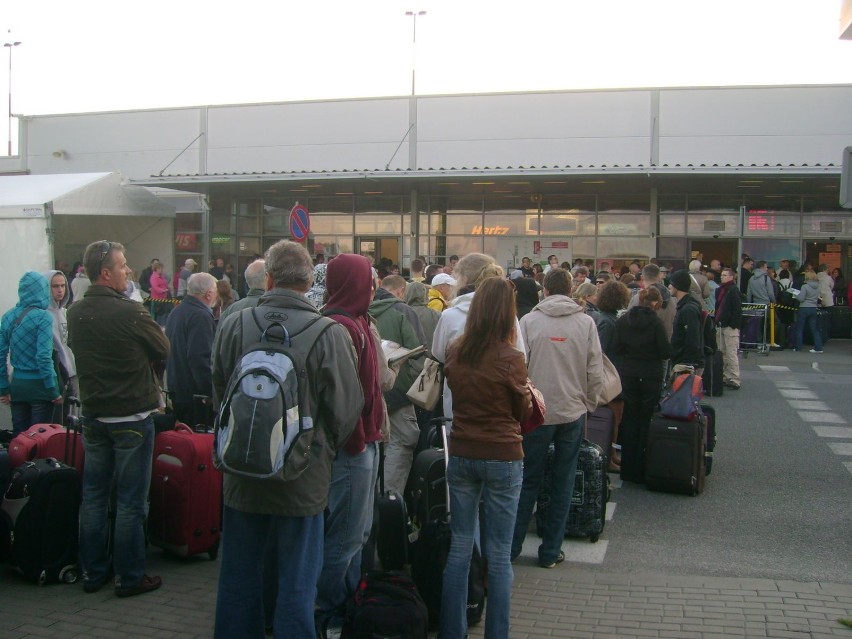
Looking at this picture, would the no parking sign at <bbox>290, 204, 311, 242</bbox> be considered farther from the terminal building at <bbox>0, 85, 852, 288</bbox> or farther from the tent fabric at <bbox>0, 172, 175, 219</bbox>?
the tent fabric at <bbox>0, 172, 175, 219</bbox>

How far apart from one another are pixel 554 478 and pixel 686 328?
364cm

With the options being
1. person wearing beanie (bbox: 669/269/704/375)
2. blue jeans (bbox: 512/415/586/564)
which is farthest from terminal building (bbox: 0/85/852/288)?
blue jeans (bbox: 512/415/586/564)

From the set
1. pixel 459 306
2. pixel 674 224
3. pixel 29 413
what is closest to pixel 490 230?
pixel 674 224

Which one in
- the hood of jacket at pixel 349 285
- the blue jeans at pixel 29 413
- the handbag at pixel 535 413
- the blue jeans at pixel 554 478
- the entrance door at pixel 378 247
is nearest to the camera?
the hood of jacket at pixel 349 285

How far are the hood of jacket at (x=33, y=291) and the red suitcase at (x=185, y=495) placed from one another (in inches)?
62.7

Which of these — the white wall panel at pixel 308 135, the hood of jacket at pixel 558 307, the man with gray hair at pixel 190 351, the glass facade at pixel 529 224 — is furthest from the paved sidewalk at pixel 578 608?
the white wall panel at pixel 308 135

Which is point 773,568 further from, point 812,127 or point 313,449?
point 812,127

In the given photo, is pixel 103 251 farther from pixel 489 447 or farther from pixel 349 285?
pixel 489 447

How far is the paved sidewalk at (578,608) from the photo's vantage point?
15.2ft

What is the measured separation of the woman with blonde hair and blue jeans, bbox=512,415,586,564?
1199mm

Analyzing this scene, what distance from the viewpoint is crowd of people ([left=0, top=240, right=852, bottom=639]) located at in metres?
3.72

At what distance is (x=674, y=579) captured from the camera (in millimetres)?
5520

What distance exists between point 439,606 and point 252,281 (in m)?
3.26

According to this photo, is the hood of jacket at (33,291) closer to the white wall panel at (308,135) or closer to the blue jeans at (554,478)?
the blue jeans at (554,478)
